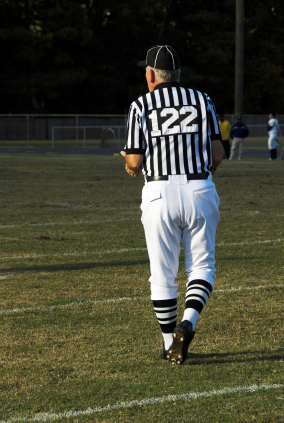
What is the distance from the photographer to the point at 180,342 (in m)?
→ 4.00

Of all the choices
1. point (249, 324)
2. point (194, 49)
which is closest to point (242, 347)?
point (249, 324)

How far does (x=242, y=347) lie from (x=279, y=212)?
25.2 feet

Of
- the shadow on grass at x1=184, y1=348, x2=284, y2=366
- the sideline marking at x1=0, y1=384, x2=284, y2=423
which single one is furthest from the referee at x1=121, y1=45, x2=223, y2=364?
the sideline marking at x1=0, y1=384, x2=284, y2=423

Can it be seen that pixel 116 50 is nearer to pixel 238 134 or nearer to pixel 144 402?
pixel 238 134

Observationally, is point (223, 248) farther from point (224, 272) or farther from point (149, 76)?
point (149, 76)

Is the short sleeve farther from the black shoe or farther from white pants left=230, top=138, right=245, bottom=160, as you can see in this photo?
white pants left=230, top=138, right=245, bottom=160

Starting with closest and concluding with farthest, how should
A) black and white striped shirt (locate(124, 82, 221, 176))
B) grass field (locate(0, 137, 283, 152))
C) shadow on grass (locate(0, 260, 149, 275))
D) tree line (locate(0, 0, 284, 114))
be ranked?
1. black and white striped shirt (locate(124, 82, 221, 176))
2. shadow on grass (locate(0, 260, 149, 275))
3. grass field (locate(0, 137, 283, 152))
4. tree line (locate(0, 0, 284, 114))

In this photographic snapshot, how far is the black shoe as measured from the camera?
3.98m

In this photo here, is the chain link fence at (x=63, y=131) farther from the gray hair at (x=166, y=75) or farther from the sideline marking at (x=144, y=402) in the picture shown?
the sideline marking at (x=144, y=402)

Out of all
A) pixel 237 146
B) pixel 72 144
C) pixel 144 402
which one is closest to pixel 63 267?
pixel 144 402

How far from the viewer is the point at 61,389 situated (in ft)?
12.5

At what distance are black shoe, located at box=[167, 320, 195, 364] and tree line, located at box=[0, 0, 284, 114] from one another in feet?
162

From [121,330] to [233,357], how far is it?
40.3 inches

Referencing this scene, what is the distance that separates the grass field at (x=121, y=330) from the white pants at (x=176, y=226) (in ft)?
2.01
